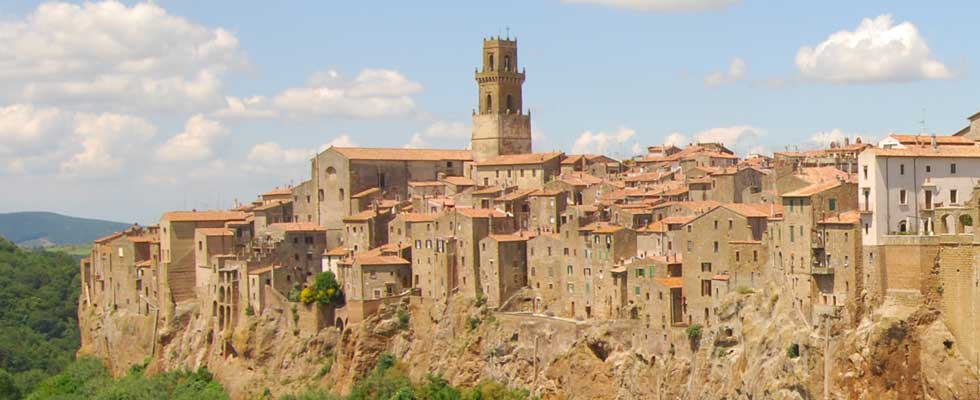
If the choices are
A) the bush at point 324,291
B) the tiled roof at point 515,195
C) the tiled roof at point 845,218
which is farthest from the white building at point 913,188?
the bush at point 324,291

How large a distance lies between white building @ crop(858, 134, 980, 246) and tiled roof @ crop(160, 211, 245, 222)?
48.8m

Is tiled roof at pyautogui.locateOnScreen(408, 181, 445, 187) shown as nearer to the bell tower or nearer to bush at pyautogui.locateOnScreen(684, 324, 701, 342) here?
the bell tower

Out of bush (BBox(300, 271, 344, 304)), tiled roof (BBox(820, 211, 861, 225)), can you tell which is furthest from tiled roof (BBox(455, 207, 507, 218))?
tiled roof (BBox(820, 211, 861, 225))

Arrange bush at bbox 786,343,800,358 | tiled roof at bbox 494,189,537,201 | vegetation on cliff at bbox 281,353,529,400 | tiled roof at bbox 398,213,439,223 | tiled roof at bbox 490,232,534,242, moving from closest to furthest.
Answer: bush at bbox 786,343,800,358
vegetation on cliff at bbox 281,353,529,400
tiled roof at bbox 490,232,534,242
tiled roof at bbox 398,213,439,223
tiled roof at bbox 494,189,537,201

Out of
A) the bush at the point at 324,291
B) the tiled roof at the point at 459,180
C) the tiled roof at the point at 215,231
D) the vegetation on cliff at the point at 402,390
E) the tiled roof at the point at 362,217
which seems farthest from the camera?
the tiled roof at the point at 459,180

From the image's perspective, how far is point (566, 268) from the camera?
2943 inches

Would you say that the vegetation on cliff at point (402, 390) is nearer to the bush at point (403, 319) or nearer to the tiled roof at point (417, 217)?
the bush at point (403, 319)

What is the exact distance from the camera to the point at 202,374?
296 ft

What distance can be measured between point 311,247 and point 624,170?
22.8 metres

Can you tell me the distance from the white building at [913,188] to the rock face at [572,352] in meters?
3.62

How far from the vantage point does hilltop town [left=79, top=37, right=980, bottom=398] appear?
56.8 m

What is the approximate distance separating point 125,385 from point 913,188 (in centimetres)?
5604

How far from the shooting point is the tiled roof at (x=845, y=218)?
5704 cm

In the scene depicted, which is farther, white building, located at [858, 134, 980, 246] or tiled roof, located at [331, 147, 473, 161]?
tiled roof, located at [331, 147, 473, 161]
